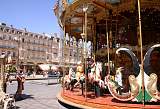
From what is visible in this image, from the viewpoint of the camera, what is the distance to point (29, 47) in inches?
3607

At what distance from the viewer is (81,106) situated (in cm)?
1148

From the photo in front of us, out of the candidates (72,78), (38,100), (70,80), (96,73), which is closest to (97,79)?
(96,73)

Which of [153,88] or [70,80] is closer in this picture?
[153,88]

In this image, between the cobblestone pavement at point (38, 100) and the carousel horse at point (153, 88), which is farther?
the cobblestone pavement at point (38, 100)

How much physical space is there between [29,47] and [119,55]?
260ft

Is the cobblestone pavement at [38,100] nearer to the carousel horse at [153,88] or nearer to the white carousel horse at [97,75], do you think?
the white carousel horse at [97,75]

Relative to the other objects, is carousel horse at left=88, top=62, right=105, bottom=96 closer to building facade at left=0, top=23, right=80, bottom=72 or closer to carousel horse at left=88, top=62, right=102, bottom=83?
carousel horse at left=88, top=62, right=102, bottom=83

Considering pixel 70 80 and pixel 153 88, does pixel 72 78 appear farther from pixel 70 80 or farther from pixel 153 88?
pixel 153 88

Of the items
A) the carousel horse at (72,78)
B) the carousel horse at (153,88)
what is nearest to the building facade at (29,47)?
the carousel horse at (72,78)

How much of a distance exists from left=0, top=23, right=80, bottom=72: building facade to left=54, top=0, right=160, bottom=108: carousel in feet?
188

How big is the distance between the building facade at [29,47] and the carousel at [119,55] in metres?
57.3

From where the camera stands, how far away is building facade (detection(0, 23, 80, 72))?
8148 centimetres

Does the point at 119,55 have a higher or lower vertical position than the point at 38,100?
higher

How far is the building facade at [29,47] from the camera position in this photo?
8148 cm
